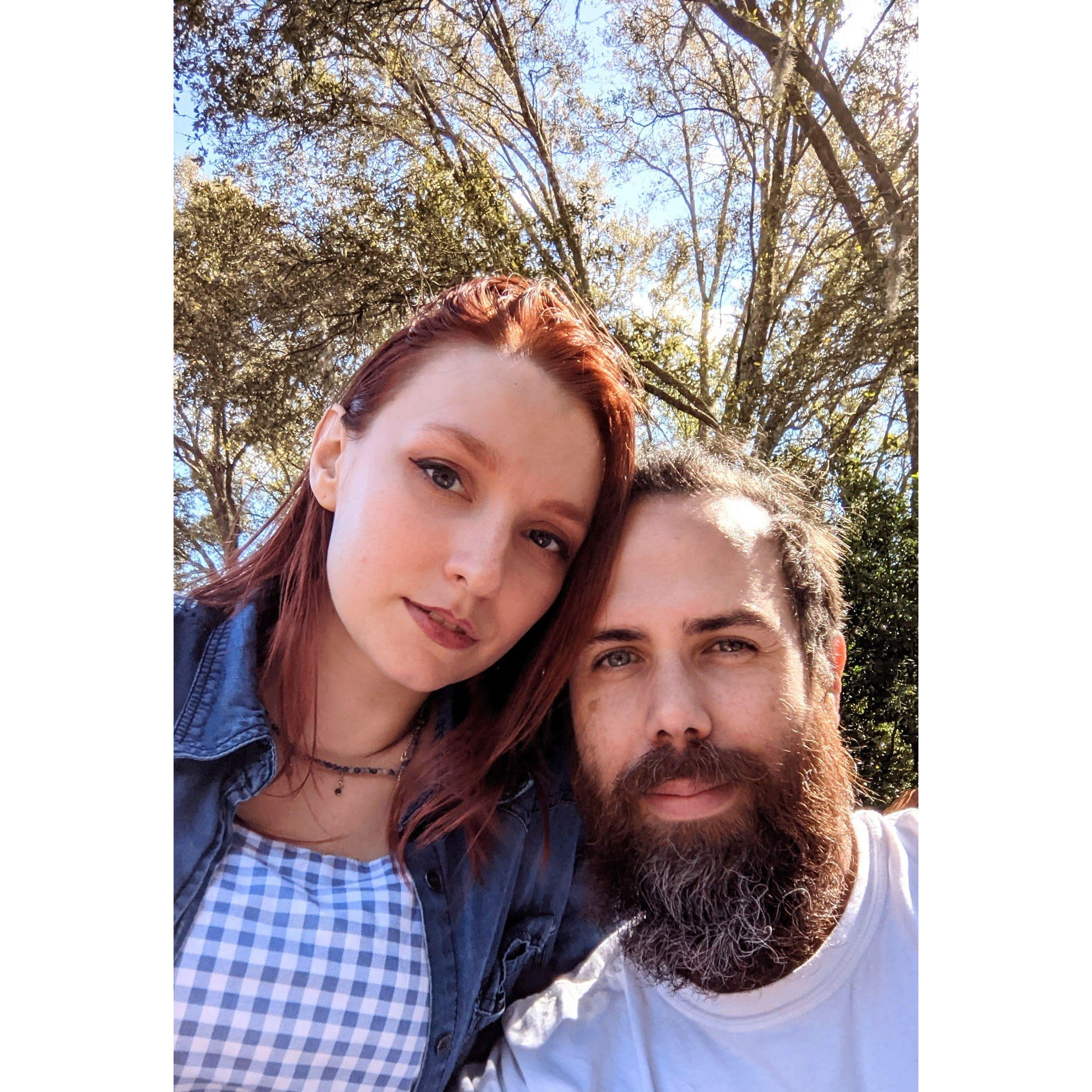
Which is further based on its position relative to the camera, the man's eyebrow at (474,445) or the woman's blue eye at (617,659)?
the woman's blue eye at (617,659)

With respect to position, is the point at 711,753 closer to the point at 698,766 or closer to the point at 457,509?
the point at 698,766

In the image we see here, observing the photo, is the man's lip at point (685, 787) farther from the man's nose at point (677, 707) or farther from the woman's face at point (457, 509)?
the woman's face at point (457, 509)

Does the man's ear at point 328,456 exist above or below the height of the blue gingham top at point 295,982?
above

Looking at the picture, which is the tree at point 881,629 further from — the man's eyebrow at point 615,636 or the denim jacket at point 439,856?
the denim jacket at point 439,856

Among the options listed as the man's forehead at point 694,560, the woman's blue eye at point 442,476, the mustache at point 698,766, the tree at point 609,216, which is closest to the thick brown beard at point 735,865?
the mustache at point 698,766

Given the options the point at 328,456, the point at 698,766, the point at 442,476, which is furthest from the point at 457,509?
the point at 698,766

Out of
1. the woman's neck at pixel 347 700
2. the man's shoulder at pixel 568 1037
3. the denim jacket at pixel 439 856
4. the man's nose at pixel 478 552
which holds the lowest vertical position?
the man's shoulder at pixel 568 1037

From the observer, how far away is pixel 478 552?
152cm

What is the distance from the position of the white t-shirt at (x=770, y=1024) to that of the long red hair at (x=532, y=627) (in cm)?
37

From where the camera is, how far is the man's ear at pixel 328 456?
63.9 inches
